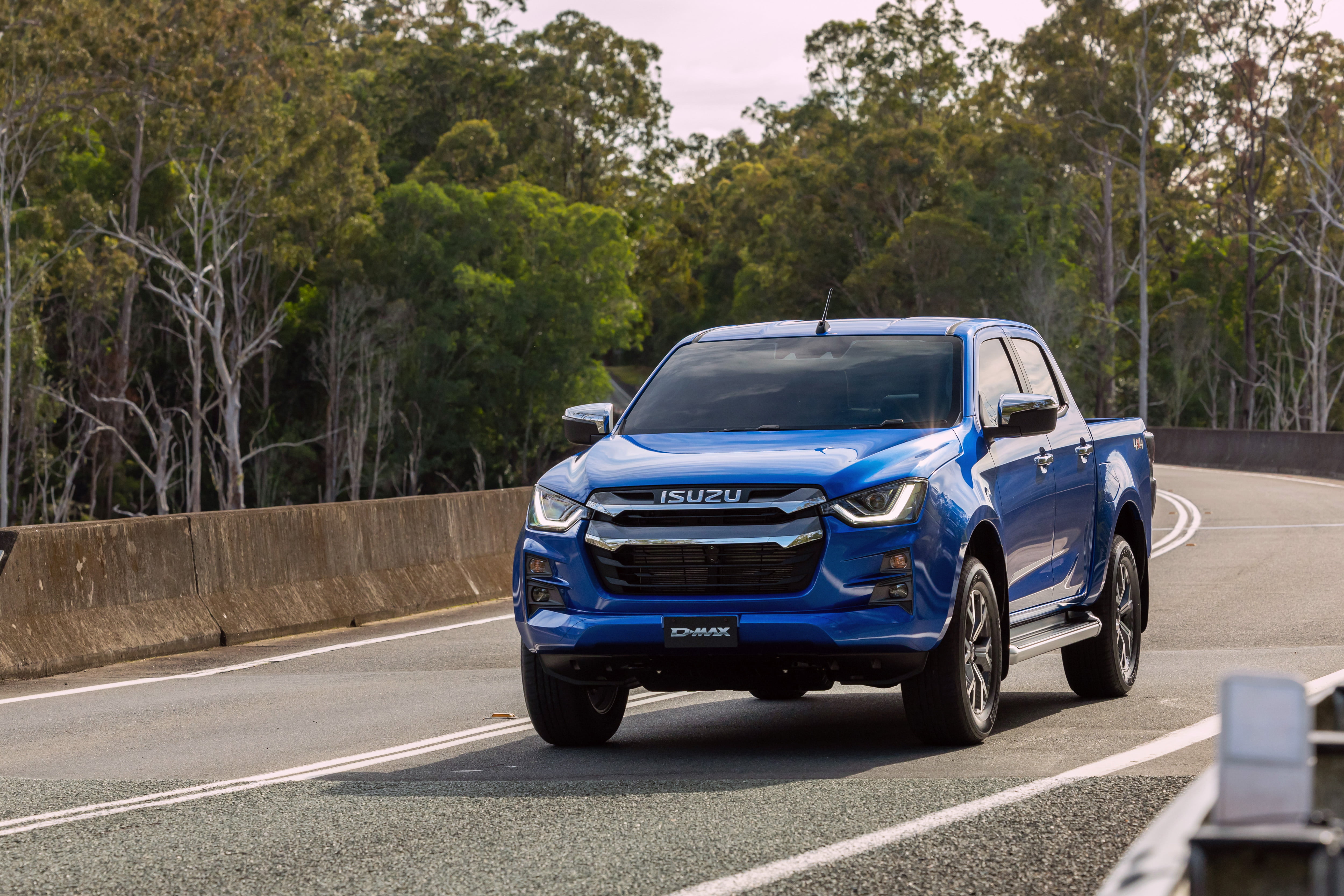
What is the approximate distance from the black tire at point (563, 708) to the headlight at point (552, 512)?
2.01ft

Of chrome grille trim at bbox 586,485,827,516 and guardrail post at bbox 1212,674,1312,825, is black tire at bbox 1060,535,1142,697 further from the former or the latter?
guardrail post at bbox 1212,674,1312,825

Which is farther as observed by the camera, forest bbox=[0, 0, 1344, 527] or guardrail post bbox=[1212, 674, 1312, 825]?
forest bbox=[0, 0, 1344, 527]

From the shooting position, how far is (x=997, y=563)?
335 inches

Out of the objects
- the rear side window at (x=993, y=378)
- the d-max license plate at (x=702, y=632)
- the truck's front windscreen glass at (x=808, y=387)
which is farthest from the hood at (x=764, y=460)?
the d-max license plate at (x=702, y=632)

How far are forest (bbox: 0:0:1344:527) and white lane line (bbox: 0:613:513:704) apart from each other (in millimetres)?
34680

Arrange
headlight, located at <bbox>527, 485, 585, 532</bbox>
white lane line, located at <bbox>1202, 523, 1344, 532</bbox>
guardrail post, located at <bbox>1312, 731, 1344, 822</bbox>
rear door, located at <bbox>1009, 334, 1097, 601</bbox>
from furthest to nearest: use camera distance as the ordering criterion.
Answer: white lane line, located at <bbox>1202, 523, 1344, 532</bbox> < rear door, located at <bbox>1009, 334, 1097, 601</bbox> < headlight, located at <bbox>527, 485, 585, 532</bbox> < guardrail post, located at <bbox>1312, 731, 1344, 822</bbox>

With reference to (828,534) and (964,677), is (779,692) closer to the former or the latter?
(964,677)

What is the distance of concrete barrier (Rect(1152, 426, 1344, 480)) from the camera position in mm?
42125

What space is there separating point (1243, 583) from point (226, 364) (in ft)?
169

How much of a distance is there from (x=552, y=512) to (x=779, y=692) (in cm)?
193

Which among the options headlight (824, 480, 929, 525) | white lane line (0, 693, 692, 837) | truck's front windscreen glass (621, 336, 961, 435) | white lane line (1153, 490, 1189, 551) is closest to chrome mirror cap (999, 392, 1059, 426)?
truck's front windscreen glass (621, 336, 961, 435)

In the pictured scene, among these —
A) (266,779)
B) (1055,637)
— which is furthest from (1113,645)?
(266,779)

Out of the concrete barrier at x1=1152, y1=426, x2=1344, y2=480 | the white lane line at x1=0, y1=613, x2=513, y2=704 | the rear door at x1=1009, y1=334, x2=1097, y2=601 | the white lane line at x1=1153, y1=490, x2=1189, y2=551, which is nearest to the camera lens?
the rear door at x1=1009, y1=334, x2=1097, y2=601

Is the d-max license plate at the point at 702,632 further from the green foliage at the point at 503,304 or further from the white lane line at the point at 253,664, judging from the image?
the green foliage at the point at 503,304
